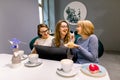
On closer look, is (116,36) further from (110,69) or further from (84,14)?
(110,69)

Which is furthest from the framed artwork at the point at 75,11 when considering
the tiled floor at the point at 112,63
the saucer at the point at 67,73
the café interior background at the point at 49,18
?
the saucer at the point at 67,73

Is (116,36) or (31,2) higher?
(31,2)

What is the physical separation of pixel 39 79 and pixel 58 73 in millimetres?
167

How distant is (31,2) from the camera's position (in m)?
2.68

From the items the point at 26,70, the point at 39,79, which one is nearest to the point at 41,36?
the point at 26,70

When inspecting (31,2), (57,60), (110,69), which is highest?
(31,2)

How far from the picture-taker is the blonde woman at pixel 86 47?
1590 mm

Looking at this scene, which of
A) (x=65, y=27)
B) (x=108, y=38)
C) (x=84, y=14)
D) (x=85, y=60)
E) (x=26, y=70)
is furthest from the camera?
(x=108, y=38)

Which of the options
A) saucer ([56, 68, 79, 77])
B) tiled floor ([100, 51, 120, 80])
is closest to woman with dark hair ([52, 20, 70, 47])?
saucer ([56, 68, 79, 77])

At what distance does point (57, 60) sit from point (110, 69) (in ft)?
6.96

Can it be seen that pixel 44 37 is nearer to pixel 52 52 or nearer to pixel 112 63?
pixel 52 52

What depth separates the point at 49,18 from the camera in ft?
16.3

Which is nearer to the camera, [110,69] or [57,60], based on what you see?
[57,60]

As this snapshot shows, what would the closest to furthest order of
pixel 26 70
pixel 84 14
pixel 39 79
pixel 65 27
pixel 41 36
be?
pixel 39 79 → pixel 26 70 → pixel 65 27 → pixel 41 36 → pixel 84 14
